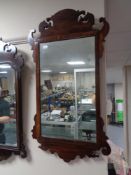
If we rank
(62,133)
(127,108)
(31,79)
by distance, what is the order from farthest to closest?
(127,108) → (31,79) → (62,133)

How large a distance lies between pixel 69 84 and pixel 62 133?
0.30 m

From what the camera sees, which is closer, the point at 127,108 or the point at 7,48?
the point at 7,48

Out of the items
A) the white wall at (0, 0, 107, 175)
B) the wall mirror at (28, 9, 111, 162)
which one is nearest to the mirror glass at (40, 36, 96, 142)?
the wall mirror at (28, 9, 111, 162)

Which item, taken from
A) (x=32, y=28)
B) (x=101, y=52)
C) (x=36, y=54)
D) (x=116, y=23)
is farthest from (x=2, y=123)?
(x=116, y=23)

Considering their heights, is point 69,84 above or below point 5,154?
above

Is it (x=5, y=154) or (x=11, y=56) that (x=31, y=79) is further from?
(x=5, y=154)

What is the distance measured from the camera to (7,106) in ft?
4.64

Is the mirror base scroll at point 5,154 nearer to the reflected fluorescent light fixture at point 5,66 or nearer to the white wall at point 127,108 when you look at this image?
the reflected fluorescent light fixture at point 5,66

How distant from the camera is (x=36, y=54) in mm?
1308

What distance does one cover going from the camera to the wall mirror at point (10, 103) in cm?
136

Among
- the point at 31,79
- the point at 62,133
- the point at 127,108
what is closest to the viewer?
the point at 62,133

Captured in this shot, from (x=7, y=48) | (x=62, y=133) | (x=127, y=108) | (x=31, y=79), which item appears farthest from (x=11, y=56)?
(x=127, y=108)

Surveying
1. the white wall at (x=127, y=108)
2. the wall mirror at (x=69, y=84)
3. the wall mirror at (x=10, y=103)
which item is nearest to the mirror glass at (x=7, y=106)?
the wall mirror at (x=10, y=103)

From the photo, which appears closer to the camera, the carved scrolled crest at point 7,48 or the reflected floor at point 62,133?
the reflected floor at point 62,133
